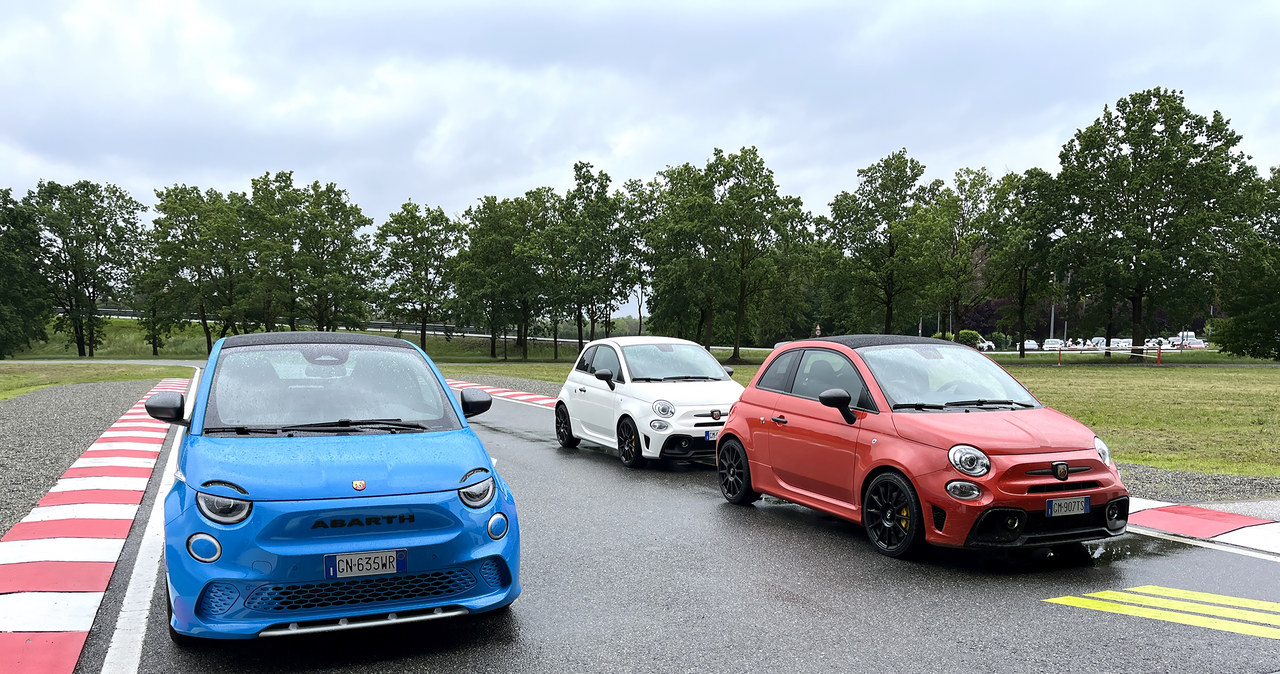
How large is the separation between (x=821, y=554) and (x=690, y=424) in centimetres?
410

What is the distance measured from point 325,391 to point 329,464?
1.15 meters

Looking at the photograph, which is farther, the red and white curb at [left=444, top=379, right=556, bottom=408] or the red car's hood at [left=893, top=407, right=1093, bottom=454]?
the red and white curb at [left=444, top=379, right=556, bottom=408]

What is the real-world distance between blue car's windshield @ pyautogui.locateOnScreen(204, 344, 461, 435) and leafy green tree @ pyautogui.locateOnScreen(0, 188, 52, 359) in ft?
216

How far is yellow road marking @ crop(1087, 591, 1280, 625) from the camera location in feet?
16.4

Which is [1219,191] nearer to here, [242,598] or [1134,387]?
[1134,387]

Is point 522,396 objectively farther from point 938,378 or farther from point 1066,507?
point 1066,507

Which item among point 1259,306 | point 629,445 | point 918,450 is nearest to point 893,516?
→ point 918,450

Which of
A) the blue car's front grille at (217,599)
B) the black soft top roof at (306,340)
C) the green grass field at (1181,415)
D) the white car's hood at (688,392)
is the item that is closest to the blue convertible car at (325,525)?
the blue car's front grille at (217,599)

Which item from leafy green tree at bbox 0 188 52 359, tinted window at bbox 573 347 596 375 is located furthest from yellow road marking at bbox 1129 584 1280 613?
leafy green tree at bbox 0 188 52 359

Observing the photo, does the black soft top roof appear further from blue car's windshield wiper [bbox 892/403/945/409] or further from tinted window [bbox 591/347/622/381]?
tinted window [bbox 591/347/622/381]

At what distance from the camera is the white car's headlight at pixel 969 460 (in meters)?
6.00

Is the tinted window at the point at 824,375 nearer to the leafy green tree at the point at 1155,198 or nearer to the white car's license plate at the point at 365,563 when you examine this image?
the white car's license plate at the point at 365,563

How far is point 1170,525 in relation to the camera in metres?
7.49

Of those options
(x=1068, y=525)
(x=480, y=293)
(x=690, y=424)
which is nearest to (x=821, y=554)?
(x=1068, y=525)
